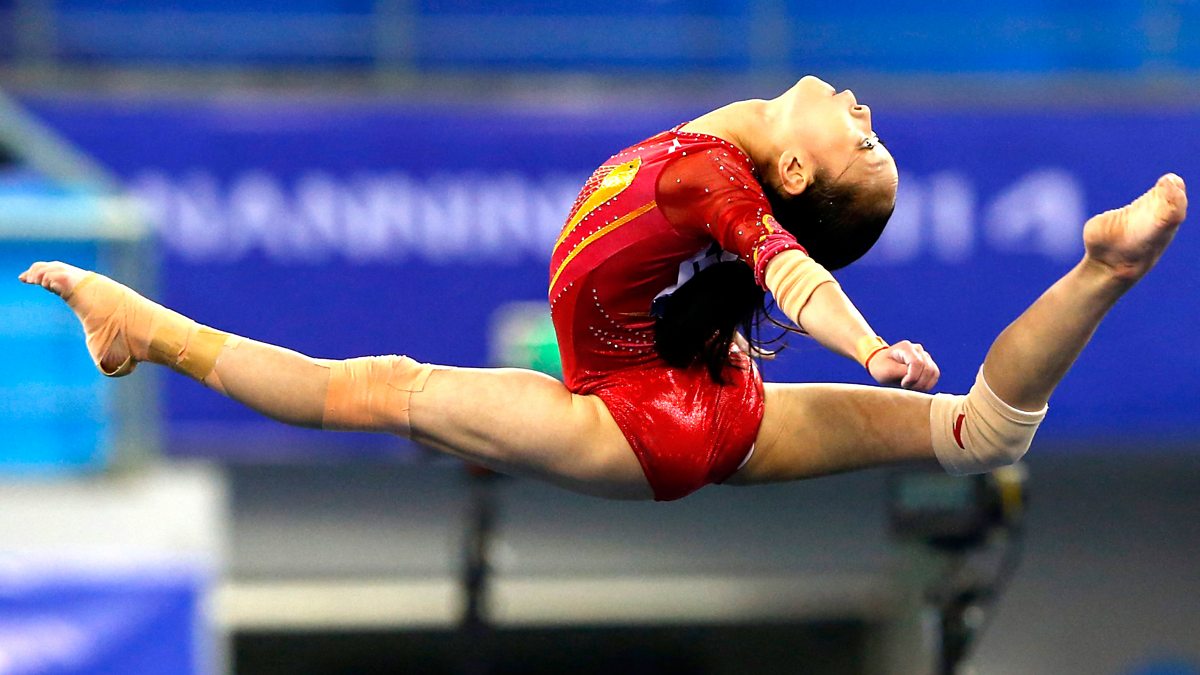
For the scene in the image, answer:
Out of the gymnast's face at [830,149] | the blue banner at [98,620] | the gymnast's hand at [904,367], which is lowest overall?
the blue banner at [98,620]

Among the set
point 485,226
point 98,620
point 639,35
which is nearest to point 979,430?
point 98,620

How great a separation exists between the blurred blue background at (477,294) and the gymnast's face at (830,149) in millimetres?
2200

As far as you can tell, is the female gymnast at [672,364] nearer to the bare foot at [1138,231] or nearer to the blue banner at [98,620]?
→ the bare foot at [1138,231]

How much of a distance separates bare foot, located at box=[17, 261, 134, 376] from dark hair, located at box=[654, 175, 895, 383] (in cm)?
94

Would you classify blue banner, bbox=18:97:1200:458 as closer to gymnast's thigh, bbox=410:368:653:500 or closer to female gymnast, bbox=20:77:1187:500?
female gymnast, bbox=20:77:1187:500

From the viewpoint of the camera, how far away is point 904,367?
2.42 metres

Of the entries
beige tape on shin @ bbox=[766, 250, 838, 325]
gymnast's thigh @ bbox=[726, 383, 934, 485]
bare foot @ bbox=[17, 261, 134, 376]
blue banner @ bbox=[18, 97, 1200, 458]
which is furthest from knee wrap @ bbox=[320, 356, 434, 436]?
blue banner @ bbox=[18, 97, 1200, 458]

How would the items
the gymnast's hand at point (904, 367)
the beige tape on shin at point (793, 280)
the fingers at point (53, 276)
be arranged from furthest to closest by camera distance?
the fingers at point (53, 276) < the beige tape on shin at point (793, 280) < the gymnast's hand at point (904, 367)

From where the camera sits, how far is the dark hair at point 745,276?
2980 mm

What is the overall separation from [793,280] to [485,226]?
3.49 metres

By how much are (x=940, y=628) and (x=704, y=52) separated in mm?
3791

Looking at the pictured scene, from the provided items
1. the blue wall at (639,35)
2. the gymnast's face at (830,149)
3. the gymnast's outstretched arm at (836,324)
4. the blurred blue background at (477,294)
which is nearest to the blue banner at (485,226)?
the blurred blue background at (477,294)

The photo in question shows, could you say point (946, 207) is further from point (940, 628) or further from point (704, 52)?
point (940, 628)

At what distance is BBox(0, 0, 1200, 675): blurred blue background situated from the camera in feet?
15.8
